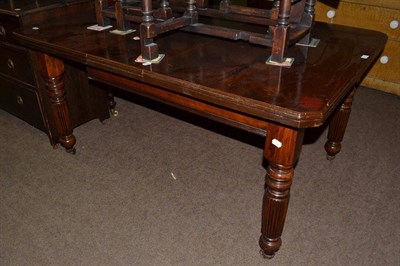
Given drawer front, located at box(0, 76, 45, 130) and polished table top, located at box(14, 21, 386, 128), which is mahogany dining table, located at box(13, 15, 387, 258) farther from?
drawer front, located at box(0, 76, 45, 130)

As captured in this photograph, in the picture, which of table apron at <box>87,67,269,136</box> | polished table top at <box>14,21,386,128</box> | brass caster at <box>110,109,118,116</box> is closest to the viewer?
polished table top at <box>14,21,386,128</box>

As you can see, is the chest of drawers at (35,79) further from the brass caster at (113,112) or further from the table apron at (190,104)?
the table apron at (190,104)

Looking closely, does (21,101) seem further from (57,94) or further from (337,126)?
(337,126)

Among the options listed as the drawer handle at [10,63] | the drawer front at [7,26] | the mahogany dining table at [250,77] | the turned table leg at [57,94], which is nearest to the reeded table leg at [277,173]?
the mahogany dining table at [250,77]

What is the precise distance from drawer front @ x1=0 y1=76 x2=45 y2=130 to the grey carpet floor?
0.43ft

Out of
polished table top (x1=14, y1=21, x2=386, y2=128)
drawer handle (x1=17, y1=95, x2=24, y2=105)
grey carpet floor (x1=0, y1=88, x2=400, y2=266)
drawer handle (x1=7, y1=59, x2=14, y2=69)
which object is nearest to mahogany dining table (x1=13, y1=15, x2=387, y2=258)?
polished table top (x1=14, y1=21, x2=386, y2=128)

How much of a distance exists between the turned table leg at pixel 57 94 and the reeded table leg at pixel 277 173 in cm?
106

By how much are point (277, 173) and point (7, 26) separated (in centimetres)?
144

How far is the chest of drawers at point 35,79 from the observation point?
5.54 ft

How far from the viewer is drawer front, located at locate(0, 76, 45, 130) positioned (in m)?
1.93

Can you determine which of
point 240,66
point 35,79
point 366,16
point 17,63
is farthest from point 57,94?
point 366,16

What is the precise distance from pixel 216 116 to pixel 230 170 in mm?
734

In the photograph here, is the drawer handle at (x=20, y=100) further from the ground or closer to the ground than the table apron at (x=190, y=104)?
closer to the ground

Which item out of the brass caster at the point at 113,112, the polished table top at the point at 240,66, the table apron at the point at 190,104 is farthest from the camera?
the brass caster at the point at 113,112
